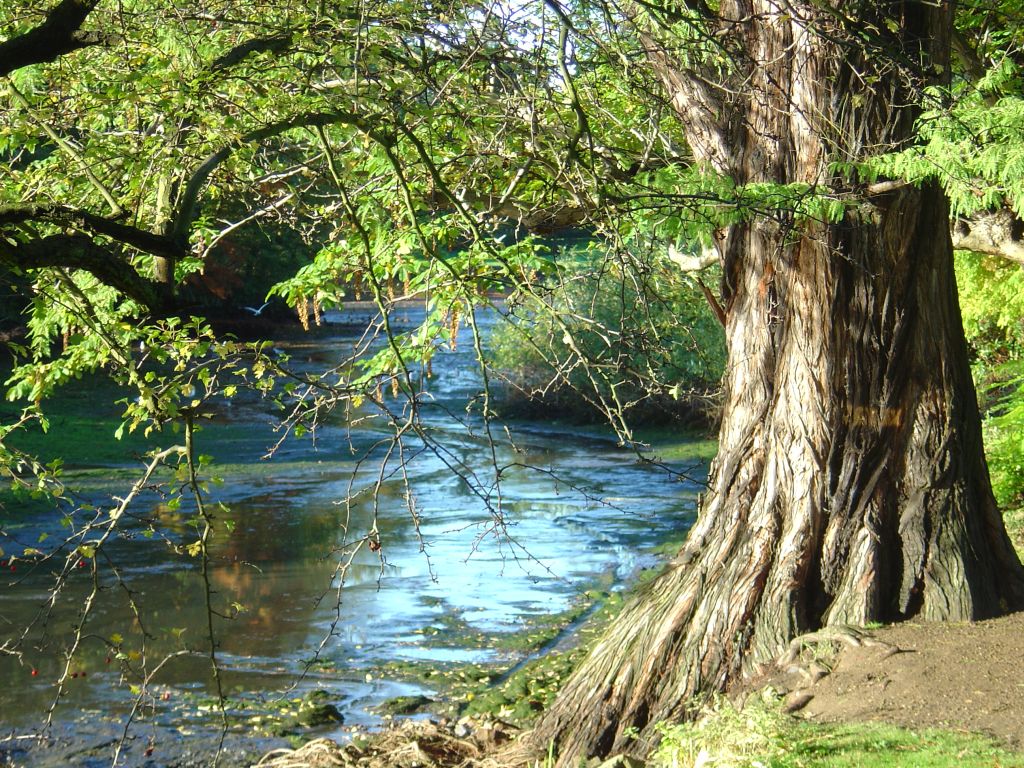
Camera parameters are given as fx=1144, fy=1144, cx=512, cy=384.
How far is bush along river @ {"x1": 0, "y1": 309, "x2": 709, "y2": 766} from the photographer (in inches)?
342

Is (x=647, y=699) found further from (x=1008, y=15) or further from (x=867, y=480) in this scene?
(x=1008, y=15)

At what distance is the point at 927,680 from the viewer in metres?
6.25

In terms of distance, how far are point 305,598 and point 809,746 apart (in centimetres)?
770

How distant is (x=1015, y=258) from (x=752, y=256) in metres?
3.06

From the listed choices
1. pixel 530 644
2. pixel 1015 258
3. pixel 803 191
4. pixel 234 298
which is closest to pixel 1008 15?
pixel 1015 258

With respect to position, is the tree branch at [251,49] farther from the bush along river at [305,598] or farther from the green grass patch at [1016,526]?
A: the green grass patch at [1016,526]

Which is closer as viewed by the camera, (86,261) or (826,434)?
(86,261)

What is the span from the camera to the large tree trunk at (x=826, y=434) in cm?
688

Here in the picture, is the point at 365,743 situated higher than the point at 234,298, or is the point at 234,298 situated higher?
the point at 234,298

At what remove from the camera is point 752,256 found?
7203 mm

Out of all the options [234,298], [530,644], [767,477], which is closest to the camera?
[767,477]

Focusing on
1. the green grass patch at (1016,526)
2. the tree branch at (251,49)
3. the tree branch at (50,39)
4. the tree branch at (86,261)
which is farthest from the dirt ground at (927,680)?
the tree branch at (50,39)

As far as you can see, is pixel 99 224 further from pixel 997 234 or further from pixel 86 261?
pixel 997 234

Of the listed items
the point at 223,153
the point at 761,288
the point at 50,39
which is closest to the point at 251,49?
the point at 223,153
